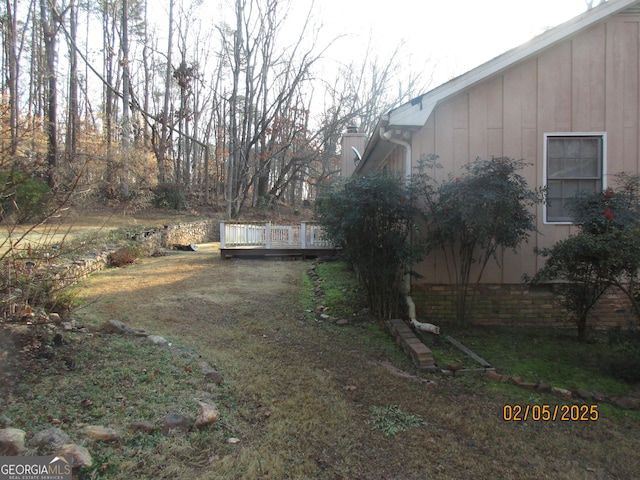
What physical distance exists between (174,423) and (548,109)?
5.78m

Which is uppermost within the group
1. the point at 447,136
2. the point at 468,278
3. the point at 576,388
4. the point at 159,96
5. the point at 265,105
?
the point at 159,96

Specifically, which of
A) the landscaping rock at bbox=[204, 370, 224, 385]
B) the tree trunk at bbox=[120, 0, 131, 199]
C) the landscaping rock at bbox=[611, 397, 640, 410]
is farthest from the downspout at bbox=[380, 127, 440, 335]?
the tree trunk at bbox=[120, 0, 131, 199]

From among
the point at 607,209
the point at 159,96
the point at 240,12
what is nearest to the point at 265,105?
the point at 240,12

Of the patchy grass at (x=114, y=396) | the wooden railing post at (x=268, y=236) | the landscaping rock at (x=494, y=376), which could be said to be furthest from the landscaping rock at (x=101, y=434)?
the wooden railing post at (x=268, y=236)

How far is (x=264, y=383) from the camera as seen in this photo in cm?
350

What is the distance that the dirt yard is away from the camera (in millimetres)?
2463

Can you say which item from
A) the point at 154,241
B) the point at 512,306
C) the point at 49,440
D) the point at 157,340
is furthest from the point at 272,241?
the point at 49,440

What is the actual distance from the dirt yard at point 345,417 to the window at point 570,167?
3.10 m

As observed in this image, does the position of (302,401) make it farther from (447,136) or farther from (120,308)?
(447,136)

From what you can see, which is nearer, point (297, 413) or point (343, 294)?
point (297, 413)

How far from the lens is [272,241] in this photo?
11.7 m

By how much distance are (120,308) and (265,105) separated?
63.7ft

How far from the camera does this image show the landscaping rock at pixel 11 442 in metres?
2.13
